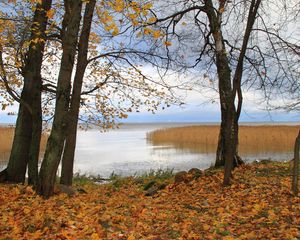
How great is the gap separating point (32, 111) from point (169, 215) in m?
5.31

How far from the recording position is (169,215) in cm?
743

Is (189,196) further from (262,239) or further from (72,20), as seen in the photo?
(72,20)

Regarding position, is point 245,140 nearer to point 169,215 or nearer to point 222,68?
point 222,68

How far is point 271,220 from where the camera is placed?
21.9ft

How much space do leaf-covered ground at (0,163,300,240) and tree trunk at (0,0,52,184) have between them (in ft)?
5.04

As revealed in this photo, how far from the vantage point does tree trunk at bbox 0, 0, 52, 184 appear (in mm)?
10328

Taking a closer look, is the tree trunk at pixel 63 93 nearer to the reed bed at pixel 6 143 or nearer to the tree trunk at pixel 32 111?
the tree trunk at pixel 32 111

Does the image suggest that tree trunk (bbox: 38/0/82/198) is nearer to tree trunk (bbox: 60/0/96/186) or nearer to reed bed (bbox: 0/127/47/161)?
tree trunk (bbox: 60/0/96/186)

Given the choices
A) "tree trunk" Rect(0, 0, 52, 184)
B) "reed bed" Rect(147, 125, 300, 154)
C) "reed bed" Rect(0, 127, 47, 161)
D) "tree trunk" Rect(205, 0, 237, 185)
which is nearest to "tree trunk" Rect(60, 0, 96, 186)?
"tree trunk" Rect(0, 0, 52, 184)

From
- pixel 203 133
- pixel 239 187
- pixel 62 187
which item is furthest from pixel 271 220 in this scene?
pixel 203 133

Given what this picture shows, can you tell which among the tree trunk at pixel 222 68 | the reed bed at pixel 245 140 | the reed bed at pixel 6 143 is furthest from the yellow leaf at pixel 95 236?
the reed bed at pixel 245 140

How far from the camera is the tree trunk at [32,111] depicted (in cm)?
1033

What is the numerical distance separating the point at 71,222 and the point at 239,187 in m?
5.41

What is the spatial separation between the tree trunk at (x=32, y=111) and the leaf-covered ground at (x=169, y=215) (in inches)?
60.5
